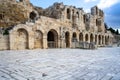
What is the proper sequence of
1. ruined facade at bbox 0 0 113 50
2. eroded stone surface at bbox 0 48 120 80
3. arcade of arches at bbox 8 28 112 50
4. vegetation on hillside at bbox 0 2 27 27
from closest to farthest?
eroded stone surface at bbox 0 48 120 80 < ruined facade at bbox 0 0 113 50 < arcade of arches at bbox 8 28 112 50 < vegetation on hillside at bbox 0 2 27 27

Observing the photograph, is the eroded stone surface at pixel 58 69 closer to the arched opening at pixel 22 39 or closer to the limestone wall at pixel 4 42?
the limestone wall at pixel 4 42

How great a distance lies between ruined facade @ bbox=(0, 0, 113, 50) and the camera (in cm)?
1653

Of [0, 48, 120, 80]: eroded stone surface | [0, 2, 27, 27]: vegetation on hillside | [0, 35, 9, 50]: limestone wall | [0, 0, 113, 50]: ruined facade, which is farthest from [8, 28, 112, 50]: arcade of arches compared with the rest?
[0, 48, 120, 80]: eroded stone surface

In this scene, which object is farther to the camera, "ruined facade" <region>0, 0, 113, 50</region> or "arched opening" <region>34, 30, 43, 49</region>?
"arched opening" <region>34, 30, 43, 49</region>

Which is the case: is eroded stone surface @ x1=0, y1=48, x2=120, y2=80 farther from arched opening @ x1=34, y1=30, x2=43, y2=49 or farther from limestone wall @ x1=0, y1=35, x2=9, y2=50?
arched opening @ x1=34, y1=30, x2=43, y2=49

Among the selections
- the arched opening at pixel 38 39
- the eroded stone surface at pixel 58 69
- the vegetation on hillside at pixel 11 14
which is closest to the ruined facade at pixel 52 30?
the arched opening at pixel 38 39

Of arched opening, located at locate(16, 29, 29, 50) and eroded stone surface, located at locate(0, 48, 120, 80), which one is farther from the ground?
arched opening, located at locate(16, 29, 29, 50)

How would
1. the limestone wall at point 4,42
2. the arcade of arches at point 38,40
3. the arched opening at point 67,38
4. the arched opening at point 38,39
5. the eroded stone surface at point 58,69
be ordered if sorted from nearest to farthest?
the eroded stone surface at point 58,69 → the limestone wall at point 4,42 → the arcade of arches at point 38,40 → the arched opening at point 38,39 → the arched opening at point 67,38

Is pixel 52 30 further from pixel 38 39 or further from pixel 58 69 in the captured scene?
pixel 58 69

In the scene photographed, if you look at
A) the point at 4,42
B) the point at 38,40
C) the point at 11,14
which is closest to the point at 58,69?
the point at 4,42

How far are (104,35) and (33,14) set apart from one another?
69.0ft

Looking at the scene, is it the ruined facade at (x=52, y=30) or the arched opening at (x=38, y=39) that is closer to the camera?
the ruined facade at (x=52, y=30)

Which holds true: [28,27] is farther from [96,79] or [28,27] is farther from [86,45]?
[96,79]

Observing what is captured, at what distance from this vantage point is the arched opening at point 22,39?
16.6 meters
